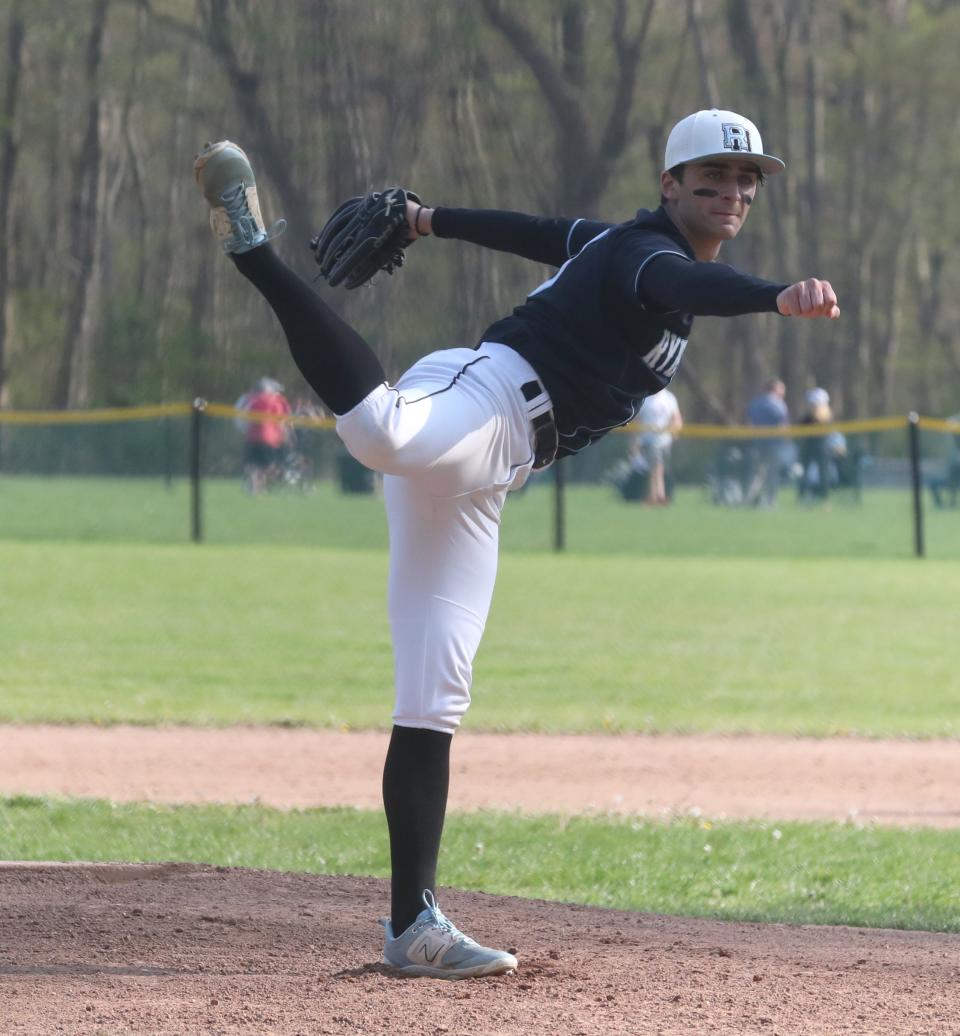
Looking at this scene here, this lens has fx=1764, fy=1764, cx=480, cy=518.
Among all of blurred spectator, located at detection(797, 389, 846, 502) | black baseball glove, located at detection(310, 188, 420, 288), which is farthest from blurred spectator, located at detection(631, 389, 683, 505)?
black baseball glove, located at detection(310, 188, 420, 288)

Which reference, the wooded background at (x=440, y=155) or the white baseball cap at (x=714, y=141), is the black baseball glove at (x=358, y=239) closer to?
the white baseball cap at (x=714, y=141)

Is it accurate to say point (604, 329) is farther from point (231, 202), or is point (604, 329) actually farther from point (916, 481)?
point (916, 481)

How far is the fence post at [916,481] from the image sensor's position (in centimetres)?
1794

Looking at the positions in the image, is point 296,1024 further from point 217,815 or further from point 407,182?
point 407,182

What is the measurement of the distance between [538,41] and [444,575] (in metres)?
32.1

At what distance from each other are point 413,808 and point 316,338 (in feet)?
3.44

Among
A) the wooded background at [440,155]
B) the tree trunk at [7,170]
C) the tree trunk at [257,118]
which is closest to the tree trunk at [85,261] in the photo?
the wooded background at [440,155]

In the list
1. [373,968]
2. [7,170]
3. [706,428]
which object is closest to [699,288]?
[373,968]

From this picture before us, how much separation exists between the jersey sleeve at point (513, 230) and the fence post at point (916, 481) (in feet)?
46.5

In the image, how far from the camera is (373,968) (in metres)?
3.91

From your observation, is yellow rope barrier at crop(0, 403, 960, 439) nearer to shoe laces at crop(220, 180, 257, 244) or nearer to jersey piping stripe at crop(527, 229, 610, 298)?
jersey piping stripe at crop(527, 229, 610, 298)

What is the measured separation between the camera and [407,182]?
99.9 ft

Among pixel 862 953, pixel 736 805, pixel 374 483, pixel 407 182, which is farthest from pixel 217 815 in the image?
pixel 407 182

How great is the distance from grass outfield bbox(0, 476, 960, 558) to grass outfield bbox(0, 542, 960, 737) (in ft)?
4.09
